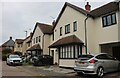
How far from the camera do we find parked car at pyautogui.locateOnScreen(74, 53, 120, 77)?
16.4m

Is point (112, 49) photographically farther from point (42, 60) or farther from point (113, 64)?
point (42, 60)

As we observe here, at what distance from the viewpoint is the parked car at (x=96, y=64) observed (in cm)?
1638

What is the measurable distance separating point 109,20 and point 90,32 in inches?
109

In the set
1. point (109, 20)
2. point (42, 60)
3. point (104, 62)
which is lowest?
point (42, 60)

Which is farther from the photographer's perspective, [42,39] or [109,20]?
[42,39]

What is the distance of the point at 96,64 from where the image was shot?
1644 cm

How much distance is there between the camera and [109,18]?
20844 millimetres

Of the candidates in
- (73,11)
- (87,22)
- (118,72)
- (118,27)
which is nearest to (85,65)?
(118,72)

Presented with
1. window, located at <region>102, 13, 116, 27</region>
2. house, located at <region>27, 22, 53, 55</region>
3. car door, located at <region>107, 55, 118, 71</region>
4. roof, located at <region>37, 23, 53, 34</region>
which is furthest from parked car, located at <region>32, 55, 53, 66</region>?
car door, located at <region>107, 55, 118, 71</region>

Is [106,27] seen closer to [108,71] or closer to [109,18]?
[109,18]

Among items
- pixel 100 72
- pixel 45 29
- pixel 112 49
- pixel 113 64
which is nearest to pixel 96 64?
pixel 100 72

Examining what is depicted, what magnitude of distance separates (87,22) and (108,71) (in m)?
6.89

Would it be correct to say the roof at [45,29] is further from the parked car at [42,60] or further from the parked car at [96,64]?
the parked car at [96,64]

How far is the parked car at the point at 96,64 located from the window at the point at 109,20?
4043mm
